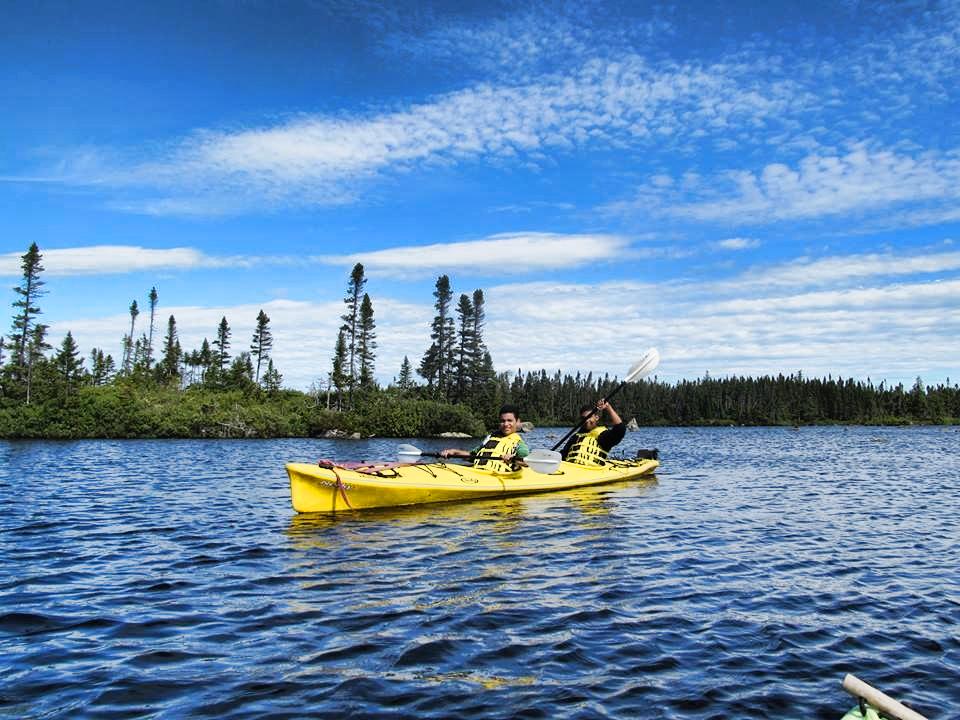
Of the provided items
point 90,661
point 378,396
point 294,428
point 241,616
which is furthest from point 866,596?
point 378,396

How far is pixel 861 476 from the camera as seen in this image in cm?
2302

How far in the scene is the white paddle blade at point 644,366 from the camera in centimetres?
1981

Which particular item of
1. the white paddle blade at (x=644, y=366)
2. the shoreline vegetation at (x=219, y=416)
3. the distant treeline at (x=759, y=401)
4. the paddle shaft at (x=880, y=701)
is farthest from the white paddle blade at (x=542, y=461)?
the distant treeline at (x=759, y=401)

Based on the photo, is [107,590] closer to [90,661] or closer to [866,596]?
[90,661]

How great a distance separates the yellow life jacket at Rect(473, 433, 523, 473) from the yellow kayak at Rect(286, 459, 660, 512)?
0.57 feet

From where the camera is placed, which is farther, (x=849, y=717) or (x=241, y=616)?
(x=241, y=616)

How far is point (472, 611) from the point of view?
23.0 feet

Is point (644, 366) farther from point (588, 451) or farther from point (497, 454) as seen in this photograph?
point (497, 454)

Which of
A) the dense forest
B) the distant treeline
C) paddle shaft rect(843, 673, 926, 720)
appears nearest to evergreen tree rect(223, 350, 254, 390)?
the dense forest

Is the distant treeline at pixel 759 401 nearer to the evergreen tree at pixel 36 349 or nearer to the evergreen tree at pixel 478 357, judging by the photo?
the evergreen tree at pixel 478 357

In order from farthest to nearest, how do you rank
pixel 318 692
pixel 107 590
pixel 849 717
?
pixel 107 590 → pixel 318 692 → pixel 849 717

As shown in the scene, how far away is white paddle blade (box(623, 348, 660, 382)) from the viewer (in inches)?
780

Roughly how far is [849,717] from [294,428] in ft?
187

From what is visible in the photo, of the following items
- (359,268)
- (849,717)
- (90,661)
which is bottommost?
(90,661)
